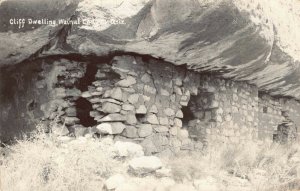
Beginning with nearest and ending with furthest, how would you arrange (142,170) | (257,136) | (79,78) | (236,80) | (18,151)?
(142,170), (18,151), (79,78), (236,80), (257,136)

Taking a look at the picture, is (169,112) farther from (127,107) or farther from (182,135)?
(127,107)

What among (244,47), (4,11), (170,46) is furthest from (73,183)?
(244,47)

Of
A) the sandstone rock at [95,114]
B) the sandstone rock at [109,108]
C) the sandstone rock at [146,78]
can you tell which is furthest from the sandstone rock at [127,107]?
the sandstone rock at [146,78]

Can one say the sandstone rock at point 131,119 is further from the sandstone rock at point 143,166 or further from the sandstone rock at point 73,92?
the sandstone rock at point 143,166

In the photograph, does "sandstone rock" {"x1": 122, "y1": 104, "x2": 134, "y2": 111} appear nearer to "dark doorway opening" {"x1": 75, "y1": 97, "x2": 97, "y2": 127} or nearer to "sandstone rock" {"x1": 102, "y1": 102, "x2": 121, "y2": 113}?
"sandstone rock" {"x1": 102, "y1": 102, "x2": 121, "y2": 113}

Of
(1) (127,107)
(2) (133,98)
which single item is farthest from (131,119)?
(2) (133,98)

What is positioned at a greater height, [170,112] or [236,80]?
[236,80]

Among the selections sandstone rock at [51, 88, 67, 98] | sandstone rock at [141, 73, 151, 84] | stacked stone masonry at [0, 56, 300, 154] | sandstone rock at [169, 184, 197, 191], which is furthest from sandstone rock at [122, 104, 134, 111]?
sandstone rock at [169, 184, 197, 191]

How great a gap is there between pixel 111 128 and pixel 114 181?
4.84 feet

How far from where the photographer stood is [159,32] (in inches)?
210

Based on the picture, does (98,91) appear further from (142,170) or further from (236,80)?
(236,80)

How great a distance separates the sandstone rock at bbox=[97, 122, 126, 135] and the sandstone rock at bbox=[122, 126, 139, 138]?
10 cm

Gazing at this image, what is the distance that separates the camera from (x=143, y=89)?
20.1 ft

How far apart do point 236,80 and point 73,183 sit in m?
4.29
